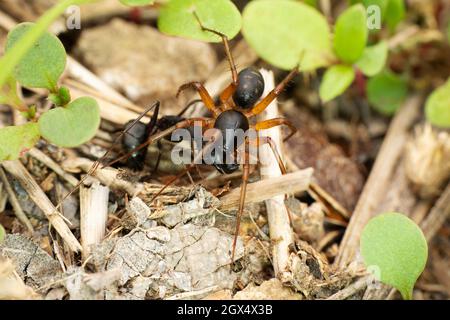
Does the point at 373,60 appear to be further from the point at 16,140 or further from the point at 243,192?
the point at 16,140

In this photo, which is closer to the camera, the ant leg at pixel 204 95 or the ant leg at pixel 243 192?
the ant leg at pixel 243 192

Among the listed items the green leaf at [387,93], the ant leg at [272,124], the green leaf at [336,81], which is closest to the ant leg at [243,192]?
the ant leg at [272,124]

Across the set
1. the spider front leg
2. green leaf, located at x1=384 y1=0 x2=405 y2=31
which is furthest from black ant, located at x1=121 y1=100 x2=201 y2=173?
green leaf, located at x1=384 y1=0 x2=405 y2=31

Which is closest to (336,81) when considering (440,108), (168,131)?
(440,108)

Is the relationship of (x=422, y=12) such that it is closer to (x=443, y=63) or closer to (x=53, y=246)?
(x=443, y=63)

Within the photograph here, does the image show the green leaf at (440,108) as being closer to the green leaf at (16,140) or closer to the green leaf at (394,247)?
the green leaf at (394,247)

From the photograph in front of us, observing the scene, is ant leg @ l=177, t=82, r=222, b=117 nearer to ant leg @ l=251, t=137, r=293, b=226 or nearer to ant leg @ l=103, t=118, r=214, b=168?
ant leg @ l=103, t=118, r=214, b=168
